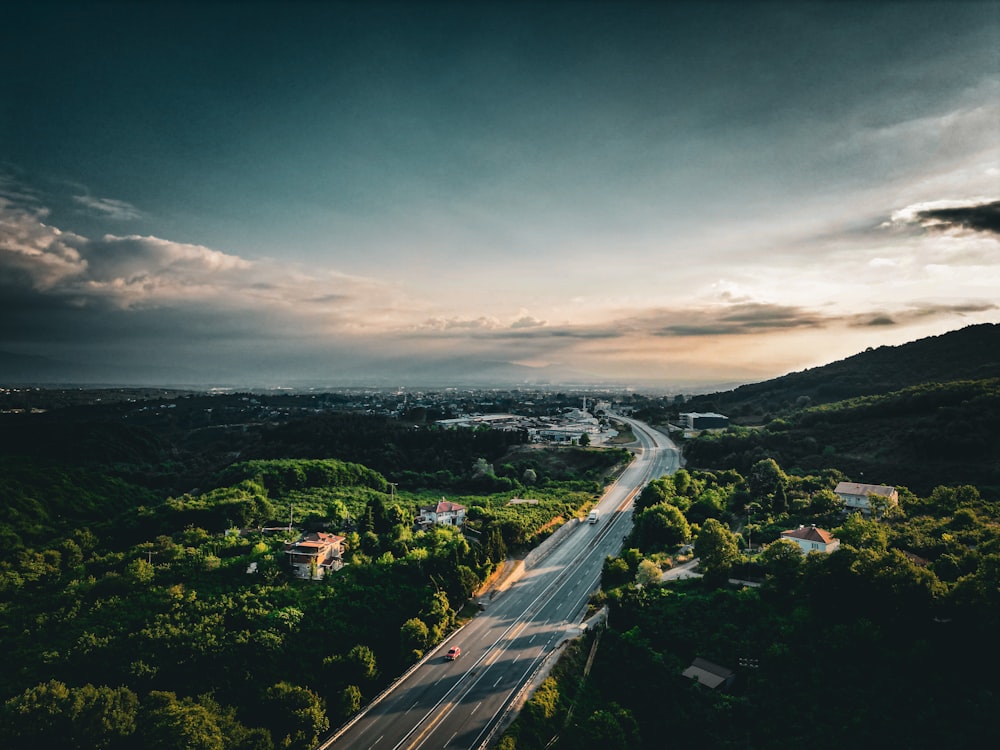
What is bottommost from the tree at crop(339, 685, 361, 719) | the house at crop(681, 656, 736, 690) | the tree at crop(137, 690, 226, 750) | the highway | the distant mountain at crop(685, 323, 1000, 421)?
the highway

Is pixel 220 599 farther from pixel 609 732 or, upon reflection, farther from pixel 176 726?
pixel 609 732

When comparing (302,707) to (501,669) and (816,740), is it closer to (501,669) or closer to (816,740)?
(501,669)

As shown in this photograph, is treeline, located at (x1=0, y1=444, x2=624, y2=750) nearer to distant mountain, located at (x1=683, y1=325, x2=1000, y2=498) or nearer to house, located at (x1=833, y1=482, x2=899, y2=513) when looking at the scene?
house, located at (x1=833, y1=482, x2=899, y2=513)

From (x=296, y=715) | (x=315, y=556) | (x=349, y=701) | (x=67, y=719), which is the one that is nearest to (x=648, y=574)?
(x=349, y=701)

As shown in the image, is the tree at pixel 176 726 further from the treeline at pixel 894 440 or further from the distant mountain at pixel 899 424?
the treeline at pixel 894 440

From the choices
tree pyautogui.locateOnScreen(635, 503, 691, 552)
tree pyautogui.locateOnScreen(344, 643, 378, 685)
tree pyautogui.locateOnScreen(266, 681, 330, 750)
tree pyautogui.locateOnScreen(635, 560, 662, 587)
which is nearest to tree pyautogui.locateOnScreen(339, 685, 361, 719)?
tree pyautogui.locateOnScreen(266, 681, 330, 750)

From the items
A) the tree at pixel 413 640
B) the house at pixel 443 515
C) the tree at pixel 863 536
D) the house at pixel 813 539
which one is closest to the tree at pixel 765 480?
the house at pixel 813 539
